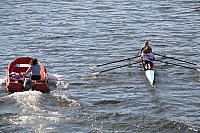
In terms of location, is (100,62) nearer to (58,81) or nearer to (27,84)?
(58,81)

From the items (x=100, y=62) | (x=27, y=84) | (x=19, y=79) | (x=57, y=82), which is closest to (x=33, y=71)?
(x=19, y=79)

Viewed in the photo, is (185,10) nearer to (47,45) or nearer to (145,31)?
(145,31)

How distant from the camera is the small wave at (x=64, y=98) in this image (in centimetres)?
2903

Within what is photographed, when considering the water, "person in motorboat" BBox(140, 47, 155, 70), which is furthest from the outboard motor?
"person in motorboat" BBox(140, 47, 155, 70)

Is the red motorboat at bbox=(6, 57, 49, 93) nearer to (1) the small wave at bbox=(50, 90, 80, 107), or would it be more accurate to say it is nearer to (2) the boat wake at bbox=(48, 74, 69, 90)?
(1) the small wave at bbox=(50, 90, 80, 107)

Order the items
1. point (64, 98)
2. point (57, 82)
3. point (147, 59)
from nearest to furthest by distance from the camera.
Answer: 1. point (64, 98)
2. point (57, 82)
3. point (147, 59)

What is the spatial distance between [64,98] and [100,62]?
7082 mm

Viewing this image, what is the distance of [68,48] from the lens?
1563 inches

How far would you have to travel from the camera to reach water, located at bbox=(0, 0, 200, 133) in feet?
88.0

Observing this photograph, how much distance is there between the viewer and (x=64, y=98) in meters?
29.8

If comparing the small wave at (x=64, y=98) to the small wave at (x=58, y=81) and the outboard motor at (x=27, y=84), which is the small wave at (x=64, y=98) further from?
the outboard motor at (x=27, y=84)

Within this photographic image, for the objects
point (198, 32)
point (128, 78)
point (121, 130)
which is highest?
point (198, 32)

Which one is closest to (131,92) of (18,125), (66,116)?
(66,116)

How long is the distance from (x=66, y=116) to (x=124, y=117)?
2731 millimetres
